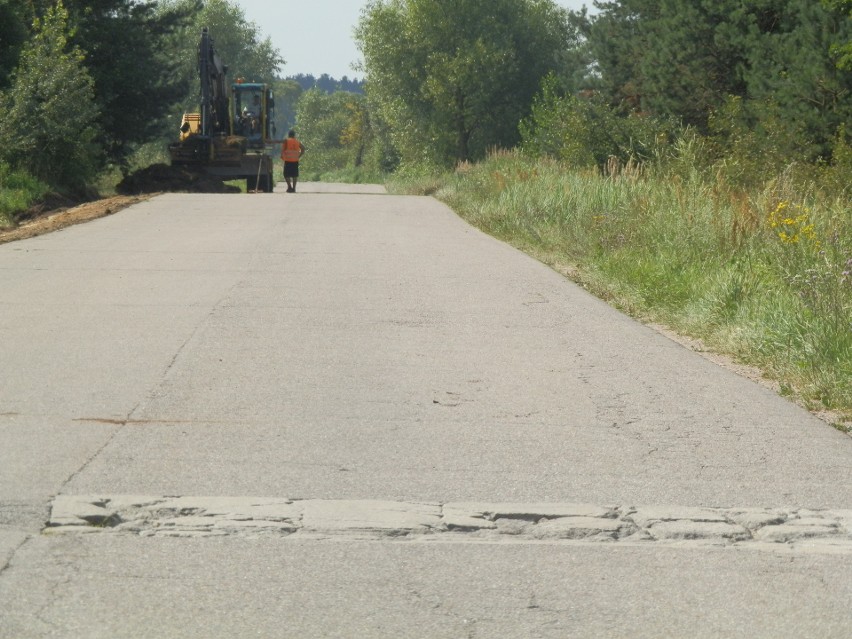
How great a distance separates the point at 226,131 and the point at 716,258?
1206 inches

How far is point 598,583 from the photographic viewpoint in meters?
4.72

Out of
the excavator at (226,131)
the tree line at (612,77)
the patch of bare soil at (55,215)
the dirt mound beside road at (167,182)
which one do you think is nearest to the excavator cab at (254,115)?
the excavator at (226,131)

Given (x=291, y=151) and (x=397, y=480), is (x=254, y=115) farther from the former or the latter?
(x=397, y=480)

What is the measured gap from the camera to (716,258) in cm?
1439

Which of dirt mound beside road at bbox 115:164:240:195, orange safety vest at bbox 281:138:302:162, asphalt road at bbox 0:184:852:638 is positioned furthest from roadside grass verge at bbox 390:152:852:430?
orange safety vest at bbox 281:138:302:162

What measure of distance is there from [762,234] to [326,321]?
5922 mm

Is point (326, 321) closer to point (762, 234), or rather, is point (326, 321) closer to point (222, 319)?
point (222, 319)

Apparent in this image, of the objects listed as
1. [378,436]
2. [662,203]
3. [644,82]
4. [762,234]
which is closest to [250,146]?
[644,82]

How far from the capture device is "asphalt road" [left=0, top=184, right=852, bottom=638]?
444cm

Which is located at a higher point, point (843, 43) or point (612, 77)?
point (843, 43)

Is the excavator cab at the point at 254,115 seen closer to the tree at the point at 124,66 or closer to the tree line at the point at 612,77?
the tree at the point at 124,66

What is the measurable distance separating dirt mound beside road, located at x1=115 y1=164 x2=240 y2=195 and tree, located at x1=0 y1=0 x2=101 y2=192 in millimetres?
3001

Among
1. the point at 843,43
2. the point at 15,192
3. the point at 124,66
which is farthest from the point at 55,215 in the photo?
the point at 843,43

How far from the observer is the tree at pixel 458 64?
71688 millimetres
